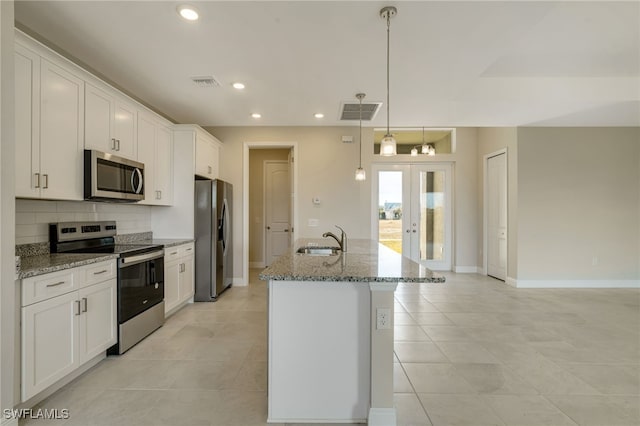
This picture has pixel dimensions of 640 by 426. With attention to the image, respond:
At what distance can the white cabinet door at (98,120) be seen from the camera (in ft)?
8.50

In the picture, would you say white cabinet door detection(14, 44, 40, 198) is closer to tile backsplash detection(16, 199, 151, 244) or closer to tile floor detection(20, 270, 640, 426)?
tile backsplash detection(16, 199, 151, 244)

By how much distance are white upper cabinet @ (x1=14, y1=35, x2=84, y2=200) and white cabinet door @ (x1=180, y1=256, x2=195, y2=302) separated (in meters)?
1.61

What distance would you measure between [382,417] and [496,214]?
499cm

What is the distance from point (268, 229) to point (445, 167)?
13.5 ft

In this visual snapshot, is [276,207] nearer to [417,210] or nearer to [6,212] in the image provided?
[417,210]

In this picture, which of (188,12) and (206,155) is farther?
(206,155)

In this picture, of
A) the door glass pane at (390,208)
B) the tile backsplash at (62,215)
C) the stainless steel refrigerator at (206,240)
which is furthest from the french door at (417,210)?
the tile backsplash at (62,215)

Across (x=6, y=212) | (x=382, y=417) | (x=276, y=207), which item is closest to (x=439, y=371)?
(x=382, y=417)

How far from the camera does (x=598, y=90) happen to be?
3719 millimetres

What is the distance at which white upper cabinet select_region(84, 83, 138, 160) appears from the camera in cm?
262

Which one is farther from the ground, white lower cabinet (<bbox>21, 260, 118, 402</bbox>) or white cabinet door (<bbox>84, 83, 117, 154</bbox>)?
white cabinet door (<bbox>84, 83, 117, 154</bbox>)

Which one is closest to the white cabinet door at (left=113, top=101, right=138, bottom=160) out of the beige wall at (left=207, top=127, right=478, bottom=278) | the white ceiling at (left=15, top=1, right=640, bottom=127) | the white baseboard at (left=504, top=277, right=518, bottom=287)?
the white ceiling at (left=15, top=1, right=640, bottom=127)

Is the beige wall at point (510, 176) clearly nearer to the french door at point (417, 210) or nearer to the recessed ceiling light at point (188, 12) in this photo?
the french door at point (417, 210)

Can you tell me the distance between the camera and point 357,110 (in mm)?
4203
